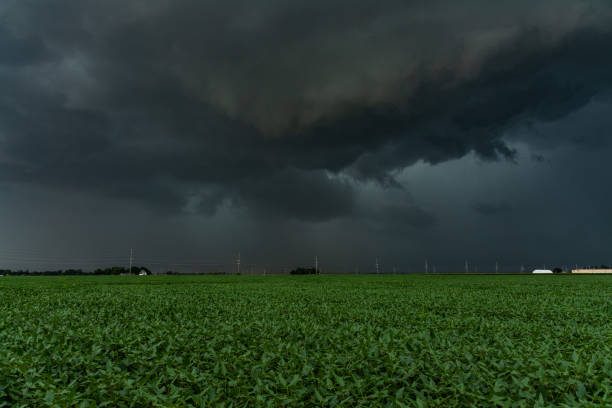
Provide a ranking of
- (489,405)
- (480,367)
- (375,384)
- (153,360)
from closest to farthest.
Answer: (489,405) < (375,384) < (480,367) < (153,360)

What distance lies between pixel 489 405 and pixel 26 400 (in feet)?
20.3

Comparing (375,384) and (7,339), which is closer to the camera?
(375,384)

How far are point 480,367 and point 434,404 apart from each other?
1588 millimetres

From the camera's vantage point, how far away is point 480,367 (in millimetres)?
5797

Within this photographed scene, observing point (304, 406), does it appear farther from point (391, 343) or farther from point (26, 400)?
point (26, 400)

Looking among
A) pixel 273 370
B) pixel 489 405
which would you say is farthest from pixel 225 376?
pixel 489 405

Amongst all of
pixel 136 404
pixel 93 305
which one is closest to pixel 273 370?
pixel 136 404

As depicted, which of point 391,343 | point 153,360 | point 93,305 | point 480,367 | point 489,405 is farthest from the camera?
point 93,305

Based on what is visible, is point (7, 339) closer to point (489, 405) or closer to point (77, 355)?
point (77, 355)

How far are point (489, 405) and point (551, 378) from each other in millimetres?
1494

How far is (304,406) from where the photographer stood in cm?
474

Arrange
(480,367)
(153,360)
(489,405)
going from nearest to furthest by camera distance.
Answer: (489,405)
(480,367)
(153,360)

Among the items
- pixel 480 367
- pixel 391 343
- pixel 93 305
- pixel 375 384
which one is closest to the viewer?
pixel 375 384

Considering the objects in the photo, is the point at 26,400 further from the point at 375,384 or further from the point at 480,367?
the point at 480,367
